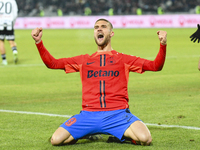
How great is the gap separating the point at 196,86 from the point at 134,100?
2.32 meters

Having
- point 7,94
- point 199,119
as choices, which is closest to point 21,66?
point 7,94

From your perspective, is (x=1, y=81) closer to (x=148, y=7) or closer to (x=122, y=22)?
(x=122, y=22)

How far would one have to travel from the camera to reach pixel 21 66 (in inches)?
575

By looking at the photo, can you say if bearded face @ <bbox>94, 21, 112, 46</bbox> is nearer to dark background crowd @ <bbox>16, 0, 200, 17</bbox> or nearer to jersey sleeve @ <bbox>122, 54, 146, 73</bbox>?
jersey sleeve @ <bbox>122, 54, 146, 73</bbox>

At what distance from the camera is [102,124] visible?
17.3 ft

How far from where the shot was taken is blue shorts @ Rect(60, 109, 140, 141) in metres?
5.27

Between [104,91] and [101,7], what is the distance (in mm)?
44323

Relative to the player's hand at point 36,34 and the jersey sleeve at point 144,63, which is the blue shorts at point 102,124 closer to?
the jersey sleeve at point 144,63

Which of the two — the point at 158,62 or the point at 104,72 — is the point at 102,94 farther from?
the point at 158,62

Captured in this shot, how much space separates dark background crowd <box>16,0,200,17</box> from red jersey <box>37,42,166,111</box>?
3964 centimetres

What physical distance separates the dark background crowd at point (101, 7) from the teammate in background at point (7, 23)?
30.7 m

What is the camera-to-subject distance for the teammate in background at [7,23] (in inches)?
582

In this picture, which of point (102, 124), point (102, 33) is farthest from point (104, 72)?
point (102, 124)

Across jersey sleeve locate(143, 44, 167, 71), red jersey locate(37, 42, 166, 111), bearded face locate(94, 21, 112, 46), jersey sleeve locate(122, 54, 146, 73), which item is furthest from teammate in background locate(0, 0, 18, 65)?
jersey sleeve locate(143, 44, 167, 71)
